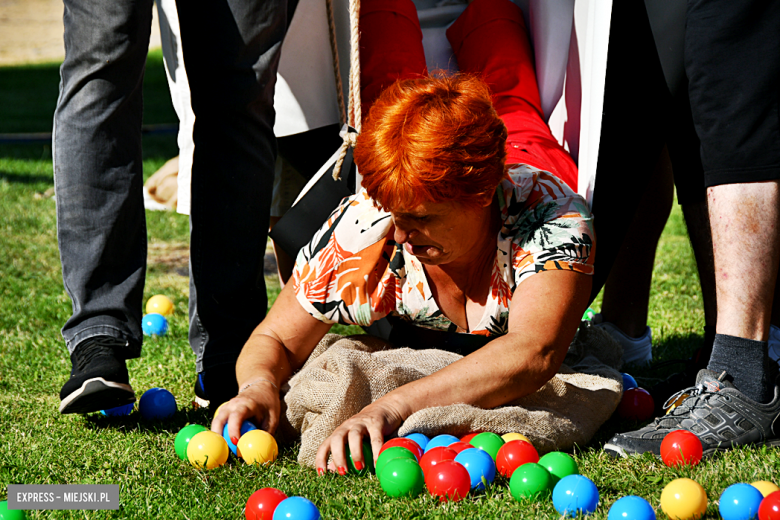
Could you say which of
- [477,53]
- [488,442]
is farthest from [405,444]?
[477,53]

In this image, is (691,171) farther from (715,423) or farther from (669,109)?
(715,423)

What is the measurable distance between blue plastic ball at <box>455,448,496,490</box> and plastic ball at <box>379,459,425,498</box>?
0.41 ft

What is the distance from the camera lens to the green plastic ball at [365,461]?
2.06 metres

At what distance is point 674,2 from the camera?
239 centimetres

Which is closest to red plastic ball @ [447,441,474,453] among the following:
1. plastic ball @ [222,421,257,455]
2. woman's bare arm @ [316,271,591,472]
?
woman's bare arm @ [316,271,591,472]

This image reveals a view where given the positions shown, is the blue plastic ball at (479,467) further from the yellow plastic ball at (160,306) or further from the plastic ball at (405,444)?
the yellow plastic ball at (160,306)

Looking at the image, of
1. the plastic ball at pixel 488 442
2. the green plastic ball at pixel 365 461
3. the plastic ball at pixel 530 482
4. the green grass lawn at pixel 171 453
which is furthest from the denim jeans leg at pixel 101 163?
the plastic ball at pixel 530 482

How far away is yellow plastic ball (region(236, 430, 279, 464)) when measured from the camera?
2.18 metres

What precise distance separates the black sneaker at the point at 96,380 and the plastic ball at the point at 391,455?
0.84m

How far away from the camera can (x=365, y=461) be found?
81.5 inches

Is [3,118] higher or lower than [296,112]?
lower

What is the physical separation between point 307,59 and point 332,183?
710mm

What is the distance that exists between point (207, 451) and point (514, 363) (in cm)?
85

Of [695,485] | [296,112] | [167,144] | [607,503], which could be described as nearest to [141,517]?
[607,503]
